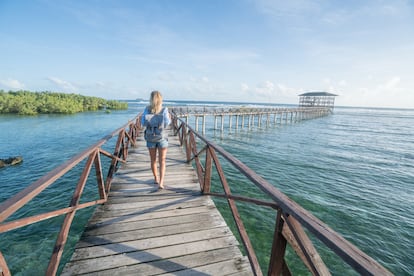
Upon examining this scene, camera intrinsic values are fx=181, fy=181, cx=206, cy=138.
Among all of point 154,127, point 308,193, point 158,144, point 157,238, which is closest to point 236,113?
point 308,193

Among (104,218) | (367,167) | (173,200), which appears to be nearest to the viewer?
(104,218)

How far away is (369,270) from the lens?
932 mm

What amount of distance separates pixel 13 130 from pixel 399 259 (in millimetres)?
31903

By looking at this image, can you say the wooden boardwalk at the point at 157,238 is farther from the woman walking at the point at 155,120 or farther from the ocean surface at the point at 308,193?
the ocean surface at the point at 308,193

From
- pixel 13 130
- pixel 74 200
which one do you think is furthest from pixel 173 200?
pixel 13 130

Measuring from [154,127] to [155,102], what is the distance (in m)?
0.51

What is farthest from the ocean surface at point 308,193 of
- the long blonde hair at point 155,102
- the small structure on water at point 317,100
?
the small structure on water at point 317,100

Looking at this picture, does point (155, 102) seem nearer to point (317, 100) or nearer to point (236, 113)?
point (236, 113)

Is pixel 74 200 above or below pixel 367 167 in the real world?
above

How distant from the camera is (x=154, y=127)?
3697mm

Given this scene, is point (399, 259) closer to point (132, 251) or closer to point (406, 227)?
point (406, 227)

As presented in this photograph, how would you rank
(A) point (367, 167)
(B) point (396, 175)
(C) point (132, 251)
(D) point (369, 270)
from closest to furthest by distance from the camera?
1. (D) point (369, 270)
2. (C) point (132, 251)
3. (B) point (396, 175)
4. (A) point (367, 167)

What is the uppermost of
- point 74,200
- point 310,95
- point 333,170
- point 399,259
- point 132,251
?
point 310,95

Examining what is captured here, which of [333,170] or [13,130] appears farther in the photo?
[13,130]
